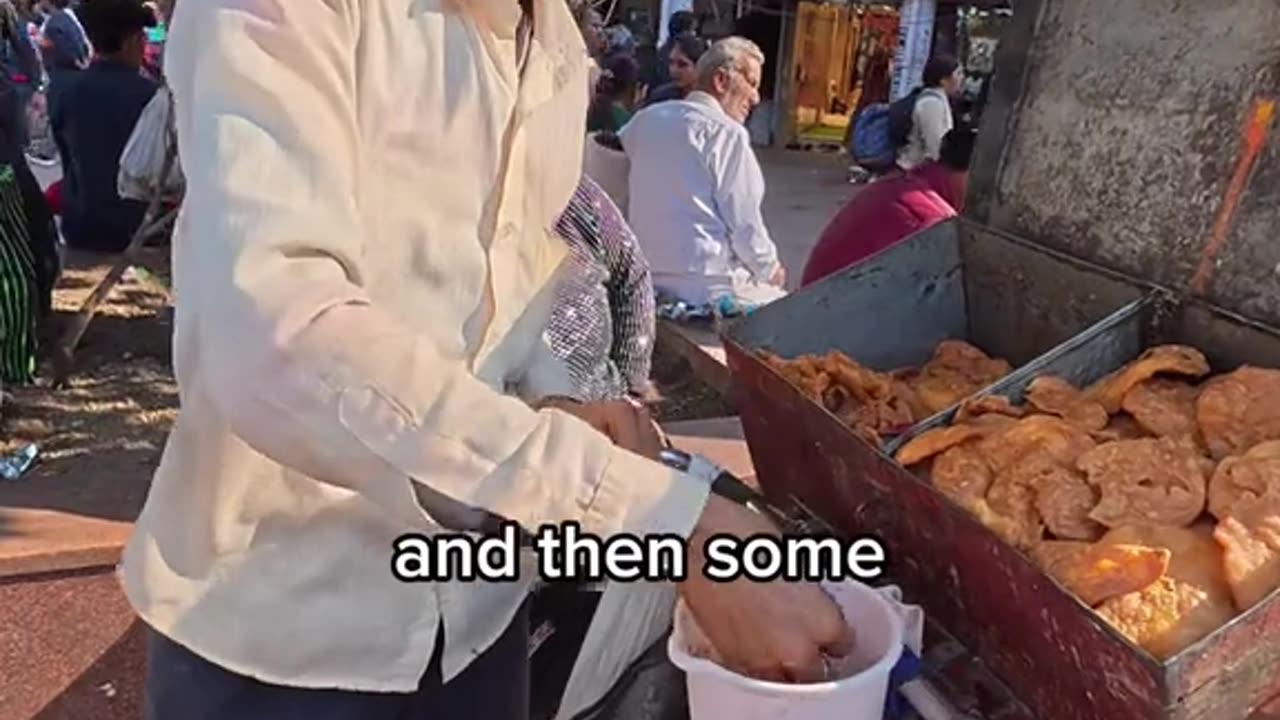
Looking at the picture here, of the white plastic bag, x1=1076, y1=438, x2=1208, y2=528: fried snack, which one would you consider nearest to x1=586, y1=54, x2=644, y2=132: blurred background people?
the white plastic bag

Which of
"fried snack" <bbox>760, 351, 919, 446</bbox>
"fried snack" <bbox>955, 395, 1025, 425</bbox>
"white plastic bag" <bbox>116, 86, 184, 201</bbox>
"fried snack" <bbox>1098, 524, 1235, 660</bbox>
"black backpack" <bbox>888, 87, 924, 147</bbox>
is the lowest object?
"white plastic bag" <bbox>116, 86, 184, 201</bbox>

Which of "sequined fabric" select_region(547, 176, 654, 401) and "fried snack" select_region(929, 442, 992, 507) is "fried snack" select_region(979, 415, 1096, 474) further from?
"sequined fabric" select_region(547, 176, 654, 401)

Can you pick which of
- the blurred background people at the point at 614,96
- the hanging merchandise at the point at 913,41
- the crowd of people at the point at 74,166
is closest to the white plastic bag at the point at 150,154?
the crowd of people at the point at 74,166

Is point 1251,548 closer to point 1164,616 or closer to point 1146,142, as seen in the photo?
point 1164,616

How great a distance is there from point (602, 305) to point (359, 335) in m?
1.77

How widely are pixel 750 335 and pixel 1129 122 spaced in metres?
0.75

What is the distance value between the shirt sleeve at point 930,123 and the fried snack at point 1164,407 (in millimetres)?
3569

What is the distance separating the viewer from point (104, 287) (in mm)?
5684

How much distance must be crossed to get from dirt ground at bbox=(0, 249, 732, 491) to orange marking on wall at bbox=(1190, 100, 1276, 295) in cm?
363

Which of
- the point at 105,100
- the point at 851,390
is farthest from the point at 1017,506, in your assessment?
the point at 105,100

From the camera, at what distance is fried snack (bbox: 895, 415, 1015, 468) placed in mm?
1725

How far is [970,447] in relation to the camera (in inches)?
68.8

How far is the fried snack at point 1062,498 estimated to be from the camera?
157cm

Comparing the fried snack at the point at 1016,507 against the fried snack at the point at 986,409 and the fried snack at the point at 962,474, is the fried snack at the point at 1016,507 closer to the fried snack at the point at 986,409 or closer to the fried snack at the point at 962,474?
the fried snack at the point at 962,474
